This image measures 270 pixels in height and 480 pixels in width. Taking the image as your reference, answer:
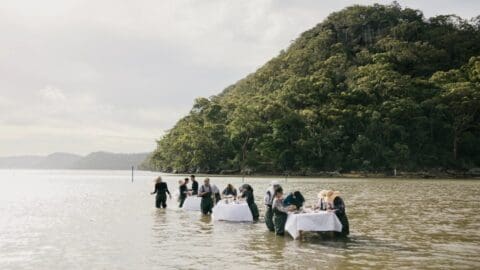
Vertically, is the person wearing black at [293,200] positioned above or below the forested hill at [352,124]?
below

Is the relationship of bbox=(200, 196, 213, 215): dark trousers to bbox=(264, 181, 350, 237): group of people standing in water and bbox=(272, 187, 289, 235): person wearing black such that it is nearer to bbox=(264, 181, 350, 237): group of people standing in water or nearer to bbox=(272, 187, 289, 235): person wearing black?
bbox=(264, 181, 350, 237): group of people standing in water

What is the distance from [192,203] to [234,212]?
622cm

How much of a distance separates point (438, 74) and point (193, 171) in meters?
Result: 61.4

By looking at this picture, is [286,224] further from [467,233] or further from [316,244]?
[467,233]

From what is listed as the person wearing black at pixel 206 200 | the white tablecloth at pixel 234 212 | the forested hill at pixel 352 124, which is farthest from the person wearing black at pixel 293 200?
the forested hill at pixel 352 124

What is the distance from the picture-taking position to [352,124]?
354 feet

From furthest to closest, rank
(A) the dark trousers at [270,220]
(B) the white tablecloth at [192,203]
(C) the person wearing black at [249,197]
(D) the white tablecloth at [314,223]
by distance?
(B) the white tablecloth at [192,203] < (C) the person wearing black at [249,197] < (A) the dark trousers at [270,220] < (D) the white tablecloth at [314,223]

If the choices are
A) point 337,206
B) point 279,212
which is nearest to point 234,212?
point 279,212

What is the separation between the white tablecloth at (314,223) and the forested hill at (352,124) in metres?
86.7

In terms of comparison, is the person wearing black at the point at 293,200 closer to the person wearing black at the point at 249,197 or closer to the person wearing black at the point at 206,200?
the person wearing black at the point at 249,197

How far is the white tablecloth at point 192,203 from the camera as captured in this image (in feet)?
88.9

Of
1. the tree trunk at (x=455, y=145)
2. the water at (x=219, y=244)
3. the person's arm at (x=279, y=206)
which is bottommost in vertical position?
the water at (x=219, y=244)

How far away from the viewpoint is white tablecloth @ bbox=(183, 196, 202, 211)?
88.9 ft

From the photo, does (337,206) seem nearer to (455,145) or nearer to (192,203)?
(192,203)
